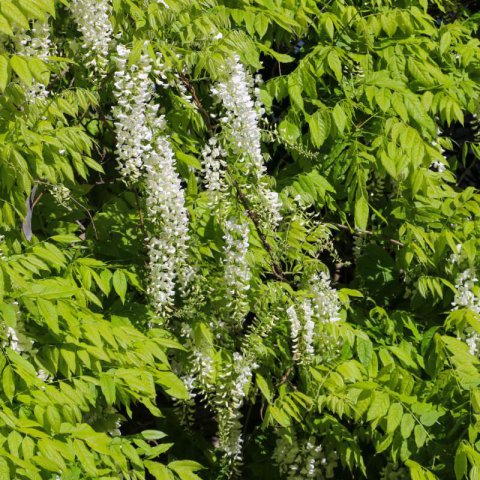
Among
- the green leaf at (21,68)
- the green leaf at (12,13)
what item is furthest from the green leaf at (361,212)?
the green leaf at (12,13)

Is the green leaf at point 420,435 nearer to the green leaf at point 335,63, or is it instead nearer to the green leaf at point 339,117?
the green leaf at point 339,117

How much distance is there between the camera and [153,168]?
3.75 meters

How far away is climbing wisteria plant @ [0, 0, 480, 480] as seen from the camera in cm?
338

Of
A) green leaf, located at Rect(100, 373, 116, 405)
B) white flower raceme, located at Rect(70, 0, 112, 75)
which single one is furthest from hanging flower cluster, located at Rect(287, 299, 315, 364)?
white flower raceme, located at Rect(70, 0, 112, 75)

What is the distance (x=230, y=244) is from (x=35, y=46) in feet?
3.88

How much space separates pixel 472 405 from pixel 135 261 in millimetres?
1623

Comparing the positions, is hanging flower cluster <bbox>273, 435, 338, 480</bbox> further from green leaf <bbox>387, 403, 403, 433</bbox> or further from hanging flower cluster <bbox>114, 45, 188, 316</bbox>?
hanging flower cluster <bbox>114, 45, 188, 316</bbox>

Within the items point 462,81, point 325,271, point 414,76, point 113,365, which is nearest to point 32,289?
point 113,365

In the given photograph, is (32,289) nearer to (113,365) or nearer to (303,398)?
(113,365)

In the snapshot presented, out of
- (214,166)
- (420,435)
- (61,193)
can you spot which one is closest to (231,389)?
(420,435)

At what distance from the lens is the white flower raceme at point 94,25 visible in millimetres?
3777

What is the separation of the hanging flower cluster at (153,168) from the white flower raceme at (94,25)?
0.09 metres

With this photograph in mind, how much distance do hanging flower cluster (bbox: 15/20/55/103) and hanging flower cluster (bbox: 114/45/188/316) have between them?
31 centimetres

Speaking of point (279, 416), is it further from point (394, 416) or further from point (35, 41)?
point (35, 41)
